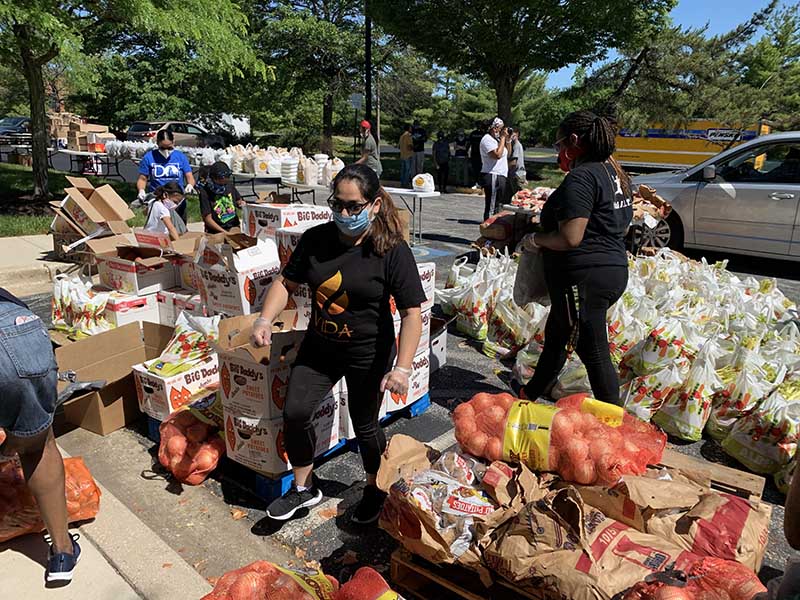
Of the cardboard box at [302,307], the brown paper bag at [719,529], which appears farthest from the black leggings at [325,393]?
the brown paper bag at [719,529]

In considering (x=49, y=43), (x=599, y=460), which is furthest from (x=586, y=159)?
(x=49, y=43)

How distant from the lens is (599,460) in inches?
102

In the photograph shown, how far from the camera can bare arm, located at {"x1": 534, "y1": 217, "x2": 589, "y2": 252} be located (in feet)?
10.6

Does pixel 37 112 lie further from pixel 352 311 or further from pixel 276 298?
pixel 352 311

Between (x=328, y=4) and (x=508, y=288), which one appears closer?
(x=508, y=288)

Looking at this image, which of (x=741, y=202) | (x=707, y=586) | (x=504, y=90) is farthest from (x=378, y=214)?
(x=504, y=90)

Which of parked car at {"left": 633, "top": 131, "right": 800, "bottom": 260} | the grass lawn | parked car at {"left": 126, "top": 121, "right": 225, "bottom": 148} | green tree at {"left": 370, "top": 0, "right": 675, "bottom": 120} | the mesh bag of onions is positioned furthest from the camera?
parked car at {"left": 126, "top": 121, "right": 225, "bottom": 148}

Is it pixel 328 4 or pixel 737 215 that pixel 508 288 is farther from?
pixel 328 4

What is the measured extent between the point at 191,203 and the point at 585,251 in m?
11.7

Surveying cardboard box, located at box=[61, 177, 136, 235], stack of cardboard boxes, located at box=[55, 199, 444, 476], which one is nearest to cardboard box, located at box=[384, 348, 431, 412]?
stack of cardboard boxes, located at box=[55, 199, 444, 476]

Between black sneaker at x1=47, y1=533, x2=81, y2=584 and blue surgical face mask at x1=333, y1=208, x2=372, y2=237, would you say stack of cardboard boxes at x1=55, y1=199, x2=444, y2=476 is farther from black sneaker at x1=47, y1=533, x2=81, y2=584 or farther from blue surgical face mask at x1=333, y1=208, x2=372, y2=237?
black sneaker at x1=47, y1=533, x2=81, y2=584

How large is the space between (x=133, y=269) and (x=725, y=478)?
4740 millimetres

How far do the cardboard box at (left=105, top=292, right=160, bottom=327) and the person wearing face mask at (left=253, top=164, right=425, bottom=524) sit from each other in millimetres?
2767

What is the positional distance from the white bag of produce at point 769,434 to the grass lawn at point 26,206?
1014 centimetres
